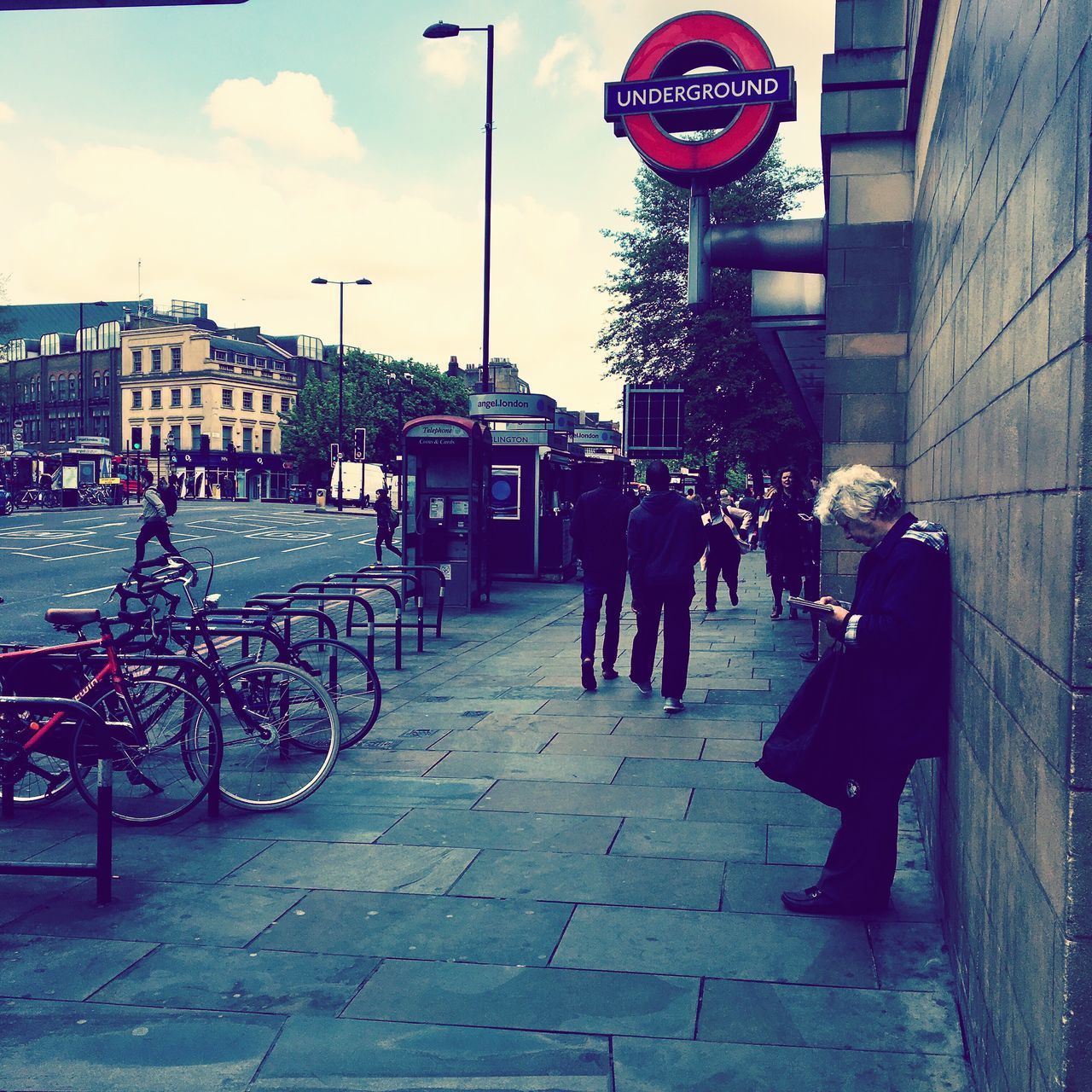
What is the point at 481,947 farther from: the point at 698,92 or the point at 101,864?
the point at 698,92

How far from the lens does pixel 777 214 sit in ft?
111

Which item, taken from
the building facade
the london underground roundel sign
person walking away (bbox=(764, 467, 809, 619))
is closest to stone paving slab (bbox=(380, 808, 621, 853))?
the building facade

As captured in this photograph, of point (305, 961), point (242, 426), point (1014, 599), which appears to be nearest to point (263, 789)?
point (305, 961)

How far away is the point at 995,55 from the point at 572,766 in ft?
14.6

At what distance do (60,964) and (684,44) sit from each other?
7.44m

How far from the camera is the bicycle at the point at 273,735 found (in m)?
5.62

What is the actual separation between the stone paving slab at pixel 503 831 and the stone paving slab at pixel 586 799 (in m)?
0.12

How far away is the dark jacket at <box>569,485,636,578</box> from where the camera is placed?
30.0 feet

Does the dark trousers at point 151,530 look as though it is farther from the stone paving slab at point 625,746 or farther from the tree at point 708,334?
the tree at point 708,334

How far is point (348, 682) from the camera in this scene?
714 cm

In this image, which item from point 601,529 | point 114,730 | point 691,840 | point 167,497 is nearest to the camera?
point 114,730

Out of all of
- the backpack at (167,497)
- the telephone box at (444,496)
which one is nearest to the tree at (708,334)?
the backpack at (167,497)

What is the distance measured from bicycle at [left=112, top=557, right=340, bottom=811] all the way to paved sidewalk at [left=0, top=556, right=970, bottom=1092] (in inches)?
6.1

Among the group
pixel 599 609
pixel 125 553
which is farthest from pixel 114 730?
pixel 125 553
